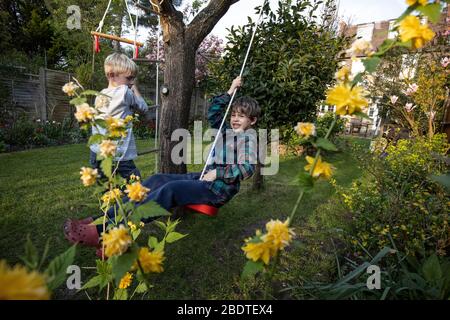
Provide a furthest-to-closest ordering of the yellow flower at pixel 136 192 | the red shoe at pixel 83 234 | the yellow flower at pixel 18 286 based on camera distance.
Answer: the red shoe at pixel 83 234 < the yellow flower at pixel 136 192 < the yellow flower at pixel 18 286

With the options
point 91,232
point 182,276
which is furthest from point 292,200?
point 91,232

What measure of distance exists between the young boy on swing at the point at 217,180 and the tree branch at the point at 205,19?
654mm

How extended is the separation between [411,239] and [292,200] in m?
1.78

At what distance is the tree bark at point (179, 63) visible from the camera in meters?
2.62

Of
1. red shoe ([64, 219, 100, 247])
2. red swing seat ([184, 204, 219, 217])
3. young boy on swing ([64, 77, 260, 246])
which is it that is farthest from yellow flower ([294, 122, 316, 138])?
red shoe ([64, 219, 100, 247])

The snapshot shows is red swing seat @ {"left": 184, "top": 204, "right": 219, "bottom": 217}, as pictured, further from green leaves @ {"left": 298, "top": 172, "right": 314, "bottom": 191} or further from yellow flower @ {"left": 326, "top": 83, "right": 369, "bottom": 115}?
yellow flower @ {"left": 326, "top": 83, "right": 369, "bottom": 115}

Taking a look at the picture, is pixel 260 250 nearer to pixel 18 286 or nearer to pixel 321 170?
pixel 321 170

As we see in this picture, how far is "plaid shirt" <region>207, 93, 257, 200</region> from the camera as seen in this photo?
2168 mm

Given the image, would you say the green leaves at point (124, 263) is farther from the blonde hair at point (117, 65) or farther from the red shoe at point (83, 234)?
the blonde hair at point (117, 65)

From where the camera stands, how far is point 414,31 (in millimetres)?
708

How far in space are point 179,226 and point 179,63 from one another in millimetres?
1672

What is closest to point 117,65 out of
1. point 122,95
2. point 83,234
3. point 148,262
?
point 122,95

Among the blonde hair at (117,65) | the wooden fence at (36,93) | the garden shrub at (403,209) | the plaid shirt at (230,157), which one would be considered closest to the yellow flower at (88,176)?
the plaid shirt at (230,157)

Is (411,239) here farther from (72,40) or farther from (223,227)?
(72,40)
